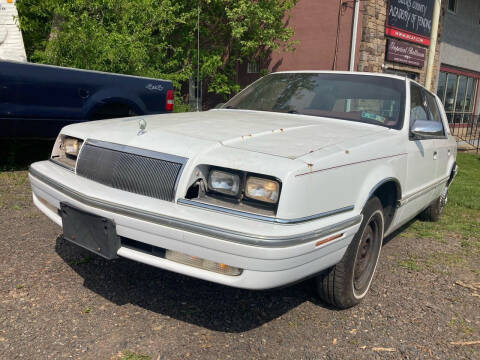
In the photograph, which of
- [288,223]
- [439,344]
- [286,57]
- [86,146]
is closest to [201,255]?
[288,223]

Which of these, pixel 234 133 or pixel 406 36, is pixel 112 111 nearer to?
pixel 234 133

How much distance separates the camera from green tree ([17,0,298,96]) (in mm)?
7859

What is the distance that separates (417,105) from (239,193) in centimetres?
237

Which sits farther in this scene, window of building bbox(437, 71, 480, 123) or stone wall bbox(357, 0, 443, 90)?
window of building bbox(437, 71, 480, 123)

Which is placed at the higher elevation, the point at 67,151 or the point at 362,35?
the point at 362,35

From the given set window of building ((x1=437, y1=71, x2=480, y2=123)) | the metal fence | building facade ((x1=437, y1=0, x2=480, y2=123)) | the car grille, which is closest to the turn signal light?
the car grille

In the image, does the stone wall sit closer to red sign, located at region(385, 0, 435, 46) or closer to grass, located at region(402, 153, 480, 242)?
red sign, located at region(385, 0, 435, 46)

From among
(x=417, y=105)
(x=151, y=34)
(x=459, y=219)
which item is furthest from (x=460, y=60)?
(x=417, y=105)

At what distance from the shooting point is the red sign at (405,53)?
44.2 ft

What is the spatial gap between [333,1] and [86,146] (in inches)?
465

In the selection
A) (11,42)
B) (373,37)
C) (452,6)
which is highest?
(452,6)

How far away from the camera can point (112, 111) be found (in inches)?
240

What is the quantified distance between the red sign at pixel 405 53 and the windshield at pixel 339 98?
1069 cm

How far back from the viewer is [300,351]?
234cm
